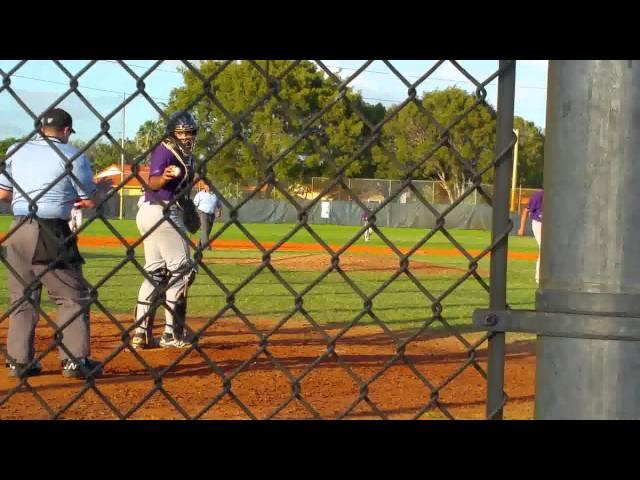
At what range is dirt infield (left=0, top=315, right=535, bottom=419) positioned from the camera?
585 centimetres

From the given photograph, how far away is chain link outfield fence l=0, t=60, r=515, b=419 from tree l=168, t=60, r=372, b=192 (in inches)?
1.3

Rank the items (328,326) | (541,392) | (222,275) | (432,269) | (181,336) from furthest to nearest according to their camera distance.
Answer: (432,269)
(222,275)
(328,326)
(181,336)
(541,392)

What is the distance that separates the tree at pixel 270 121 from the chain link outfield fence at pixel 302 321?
3cm

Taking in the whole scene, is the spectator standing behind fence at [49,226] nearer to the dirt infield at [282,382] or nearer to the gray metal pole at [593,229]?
the dirt infield at [282,382]

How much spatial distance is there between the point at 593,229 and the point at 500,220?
0.82 feet

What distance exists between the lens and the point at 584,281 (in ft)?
5.73

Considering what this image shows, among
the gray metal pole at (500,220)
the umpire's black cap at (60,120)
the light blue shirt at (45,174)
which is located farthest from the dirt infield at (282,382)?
the gray metal pole at (500,220)

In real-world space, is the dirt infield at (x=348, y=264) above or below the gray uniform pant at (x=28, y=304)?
below

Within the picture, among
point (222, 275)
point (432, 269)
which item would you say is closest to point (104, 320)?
point (222, 275)

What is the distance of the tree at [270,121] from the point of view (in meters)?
2.15

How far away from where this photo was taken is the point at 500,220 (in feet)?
6.34
